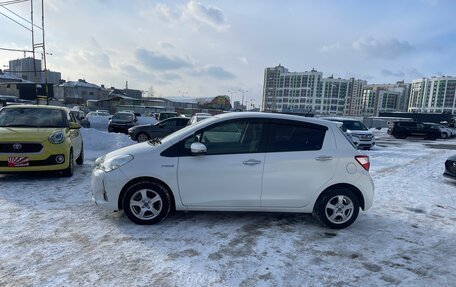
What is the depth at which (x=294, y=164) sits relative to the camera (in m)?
4.55

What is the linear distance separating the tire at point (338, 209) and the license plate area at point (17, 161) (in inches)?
223

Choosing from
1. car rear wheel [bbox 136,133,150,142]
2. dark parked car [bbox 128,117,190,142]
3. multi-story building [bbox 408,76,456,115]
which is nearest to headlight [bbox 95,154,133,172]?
dark parked car [bbox 128,117,190,142]

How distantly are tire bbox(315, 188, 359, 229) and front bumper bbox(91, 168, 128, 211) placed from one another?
114 inches

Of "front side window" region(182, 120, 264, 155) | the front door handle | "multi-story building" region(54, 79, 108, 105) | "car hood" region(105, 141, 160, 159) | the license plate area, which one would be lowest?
the license plate area

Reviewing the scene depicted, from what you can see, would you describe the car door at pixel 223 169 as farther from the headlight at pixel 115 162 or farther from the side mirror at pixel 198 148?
the headlight at pixel 115 162

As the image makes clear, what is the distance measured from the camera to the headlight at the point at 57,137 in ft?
22.0

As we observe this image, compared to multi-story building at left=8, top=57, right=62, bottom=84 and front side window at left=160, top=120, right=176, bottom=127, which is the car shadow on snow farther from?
multi-story building at left=8, top=57, right=62, bottom=84

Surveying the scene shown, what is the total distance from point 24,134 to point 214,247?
5.08 meters

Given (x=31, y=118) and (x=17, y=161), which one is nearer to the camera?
(x=17, y=161)

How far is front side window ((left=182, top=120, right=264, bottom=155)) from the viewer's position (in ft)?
14.8

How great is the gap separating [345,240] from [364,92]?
130 metres

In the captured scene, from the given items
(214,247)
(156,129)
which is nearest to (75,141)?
(214,247)

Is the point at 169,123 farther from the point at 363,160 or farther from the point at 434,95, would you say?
the point at 434,95

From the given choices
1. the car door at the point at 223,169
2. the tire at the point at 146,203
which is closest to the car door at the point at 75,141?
the tire at the point at 146,203
